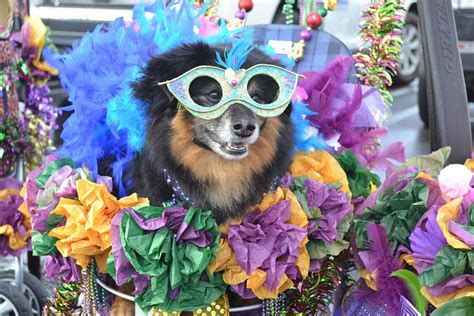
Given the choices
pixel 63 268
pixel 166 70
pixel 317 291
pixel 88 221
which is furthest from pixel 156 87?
pixel 317 291

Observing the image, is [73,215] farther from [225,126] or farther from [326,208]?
[326,208]

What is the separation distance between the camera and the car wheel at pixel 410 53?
9.22m

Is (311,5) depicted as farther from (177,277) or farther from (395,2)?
(177,277)

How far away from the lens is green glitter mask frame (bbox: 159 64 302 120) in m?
2.23

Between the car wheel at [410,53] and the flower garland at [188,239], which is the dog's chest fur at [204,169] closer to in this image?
the flower garland at [188,239]

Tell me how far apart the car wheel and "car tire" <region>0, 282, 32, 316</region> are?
690 centimetres

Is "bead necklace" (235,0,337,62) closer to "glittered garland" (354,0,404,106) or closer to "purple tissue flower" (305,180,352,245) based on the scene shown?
"glittered garland" (354,0,404,106)

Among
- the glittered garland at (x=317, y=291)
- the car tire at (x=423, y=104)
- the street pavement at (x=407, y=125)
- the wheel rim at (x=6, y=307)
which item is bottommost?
the street pavement at (x=407, y=125)

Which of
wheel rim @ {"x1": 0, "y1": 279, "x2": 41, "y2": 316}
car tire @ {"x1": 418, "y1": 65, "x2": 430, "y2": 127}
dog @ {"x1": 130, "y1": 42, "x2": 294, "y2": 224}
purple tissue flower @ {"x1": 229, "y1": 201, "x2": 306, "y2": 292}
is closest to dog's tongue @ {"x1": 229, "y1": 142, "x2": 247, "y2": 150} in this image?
dog @ {"x1": 130, "y1": 42, "x2": 294, "y2": 224}

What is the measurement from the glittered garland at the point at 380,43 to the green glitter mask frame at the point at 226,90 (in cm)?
95

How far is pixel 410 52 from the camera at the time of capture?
9430 millimetres

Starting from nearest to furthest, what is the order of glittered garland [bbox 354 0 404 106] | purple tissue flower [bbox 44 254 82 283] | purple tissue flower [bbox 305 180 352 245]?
1. purple tissue flower [bbox 305 180 352 245]
2. purple tissue flower [bbox 44 254 82 283]
3. glittered garland [bbox 354 0 404 106]

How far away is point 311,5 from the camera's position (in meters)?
3.58

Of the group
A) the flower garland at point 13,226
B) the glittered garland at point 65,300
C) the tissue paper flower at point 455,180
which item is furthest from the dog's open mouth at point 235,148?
the flower garland at point 13,226
